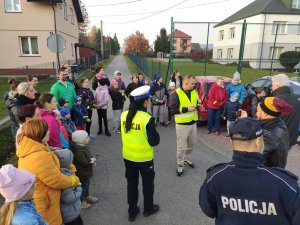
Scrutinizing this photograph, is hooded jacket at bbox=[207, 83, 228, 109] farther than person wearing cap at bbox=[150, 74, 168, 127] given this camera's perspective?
No

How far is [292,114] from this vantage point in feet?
14.7

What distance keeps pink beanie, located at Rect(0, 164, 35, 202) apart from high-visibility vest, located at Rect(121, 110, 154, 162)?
1641 millimetres

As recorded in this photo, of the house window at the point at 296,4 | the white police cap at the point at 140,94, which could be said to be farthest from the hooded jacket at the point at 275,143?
the house window at the point at 296,4

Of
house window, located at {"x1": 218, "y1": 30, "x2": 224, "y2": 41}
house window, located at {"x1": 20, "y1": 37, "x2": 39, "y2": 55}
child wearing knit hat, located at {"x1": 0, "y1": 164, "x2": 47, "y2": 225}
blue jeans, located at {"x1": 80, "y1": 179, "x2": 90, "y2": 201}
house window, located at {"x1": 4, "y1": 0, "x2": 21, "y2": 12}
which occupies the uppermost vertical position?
house window, located at {"x1": 4, "y1": 0, "x2": 21, "y2": 12}

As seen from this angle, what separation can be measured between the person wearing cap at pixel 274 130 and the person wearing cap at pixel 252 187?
125 cm

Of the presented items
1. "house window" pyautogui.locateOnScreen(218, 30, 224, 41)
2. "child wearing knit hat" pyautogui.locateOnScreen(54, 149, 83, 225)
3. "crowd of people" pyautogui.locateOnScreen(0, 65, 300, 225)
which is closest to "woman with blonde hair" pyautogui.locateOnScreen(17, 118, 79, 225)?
"crowd of people" pyautogui.locateOnScreen(0, 65, 300, 225)

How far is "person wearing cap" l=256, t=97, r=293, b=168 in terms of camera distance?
296 centimetres

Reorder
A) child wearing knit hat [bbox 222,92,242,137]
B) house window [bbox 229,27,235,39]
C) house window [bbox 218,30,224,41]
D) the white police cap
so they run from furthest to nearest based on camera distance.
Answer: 1. house window [bbox 218,30,224,41]
2. house window [bbox 229,27,235,39]
3. child wearing knit hat [bbox 222,92,242,137]
4. the white police cap

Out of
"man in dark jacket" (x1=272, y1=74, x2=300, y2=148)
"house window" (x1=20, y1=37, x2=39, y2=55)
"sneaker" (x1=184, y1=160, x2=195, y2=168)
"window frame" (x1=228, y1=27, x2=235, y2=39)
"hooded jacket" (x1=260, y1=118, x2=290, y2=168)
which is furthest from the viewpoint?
"window frame" (x1=228, y1=27, x2=235, y2=39)

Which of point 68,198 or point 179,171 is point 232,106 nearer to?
point 179,171

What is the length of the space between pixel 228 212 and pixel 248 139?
544 millimetres

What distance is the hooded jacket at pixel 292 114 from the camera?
4.49 m

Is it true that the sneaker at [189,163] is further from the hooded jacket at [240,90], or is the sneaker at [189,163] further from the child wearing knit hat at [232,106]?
the hooded jacket at [240,90]

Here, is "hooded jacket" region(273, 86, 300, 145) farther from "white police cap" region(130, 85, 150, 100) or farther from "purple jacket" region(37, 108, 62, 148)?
"purple jacket" region(37, 108, 62, 148)
